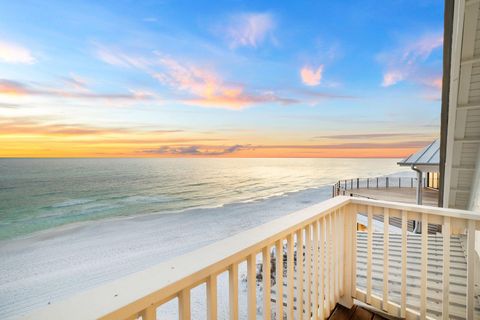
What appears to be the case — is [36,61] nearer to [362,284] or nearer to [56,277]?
[56,277]

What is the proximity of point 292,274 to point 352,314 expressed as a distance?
3.59ft

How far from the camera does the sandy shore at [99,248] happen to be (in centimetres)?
1003

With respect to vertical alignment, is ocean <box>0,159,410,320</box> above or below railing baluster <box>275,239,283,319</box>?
below

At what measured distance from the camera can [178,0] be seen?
6320mm

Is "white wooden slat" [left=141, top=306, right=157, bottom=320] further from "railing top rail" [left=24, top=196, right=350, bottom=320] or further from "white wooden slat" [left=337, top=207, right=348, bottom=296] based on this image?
"white wooden slat" [left=337, top=207, right=348, bottom=296]

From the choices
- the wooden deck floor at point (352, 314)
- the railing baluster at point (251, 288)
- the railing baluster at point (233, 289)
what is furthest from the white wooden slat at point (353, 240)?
the railing baluster at point (233, 289)

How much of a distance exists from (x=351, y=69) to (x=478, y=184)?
7293 mm

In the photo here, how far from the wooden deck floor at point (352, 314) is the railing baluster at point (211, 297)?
1.58 meters

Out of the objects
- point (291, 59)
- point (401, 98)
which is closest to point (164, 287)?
point (291, 59)

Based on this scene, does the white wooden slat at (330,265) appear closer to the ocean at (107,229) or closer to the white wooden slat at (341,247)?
the white wooden slat at (341,247)

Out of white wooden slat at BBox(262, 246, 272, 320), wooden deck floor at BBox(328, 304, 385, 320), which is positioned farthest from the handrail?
white wooden slat at BBox(262, 246, 272, 320)

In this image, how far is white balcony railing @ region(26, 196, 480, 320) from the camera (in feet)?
2.25

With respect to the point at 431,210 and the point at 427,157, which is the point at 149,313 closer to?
the point at 431,210

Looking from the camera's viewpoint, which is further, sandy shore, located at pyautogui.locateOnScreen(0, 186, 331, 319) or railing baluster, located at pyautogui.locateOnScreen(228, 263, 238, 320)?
sandy shore, located at pyautogui.locateOnScreen(0, 186, 331, 319)
